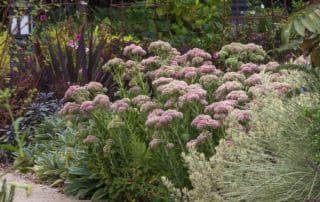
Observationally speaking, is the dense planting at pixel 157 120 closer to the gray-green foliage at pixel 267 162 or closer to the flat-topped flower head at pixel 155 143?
the flat-topped flower head at pixel 155 143

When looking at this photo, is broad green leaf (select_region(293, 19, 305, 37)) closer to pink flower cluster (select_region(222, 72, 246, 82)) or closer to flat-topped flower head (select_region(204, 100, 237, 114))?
flat-topped flower head (select_region(204, 100, 237, 114))

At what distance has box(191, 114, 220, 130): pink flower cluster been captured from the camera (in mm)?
4805

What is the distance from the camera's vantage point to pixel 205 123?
4812 millimetres

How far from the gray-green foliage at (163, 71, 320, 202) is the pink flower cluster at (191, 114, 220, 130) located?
0.78 feet

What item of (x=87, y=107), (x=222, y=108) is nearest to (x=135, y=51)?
(x=87, y=107)

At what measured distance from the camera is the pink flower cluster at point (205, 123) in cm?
480

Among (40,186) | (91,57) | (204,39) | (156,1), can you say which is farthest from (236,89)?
(156,1)

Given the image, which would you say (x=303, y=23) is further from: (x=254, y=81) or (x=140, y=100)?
(x=140, y=100)

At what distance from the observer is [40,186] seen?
6395 millimetres

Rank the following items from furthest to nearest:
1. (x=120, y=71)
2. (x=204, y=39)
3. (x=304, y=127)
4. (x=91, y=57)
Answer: (x=204, y=39), (x=91, y=57), (x=120, y=71), (x=304, y=127)

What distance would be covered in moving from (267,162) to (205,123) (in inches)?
31.4

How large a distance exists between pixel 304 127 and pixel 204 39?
6.88 metres

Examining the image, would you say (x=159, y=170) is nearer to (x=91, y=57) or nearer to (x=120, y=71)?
(x=120, y=71)

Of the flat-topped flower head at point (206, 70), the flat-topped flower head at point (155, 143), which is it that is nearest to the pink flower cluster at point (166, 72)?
the flat-topped flower head at point (206, 70)
